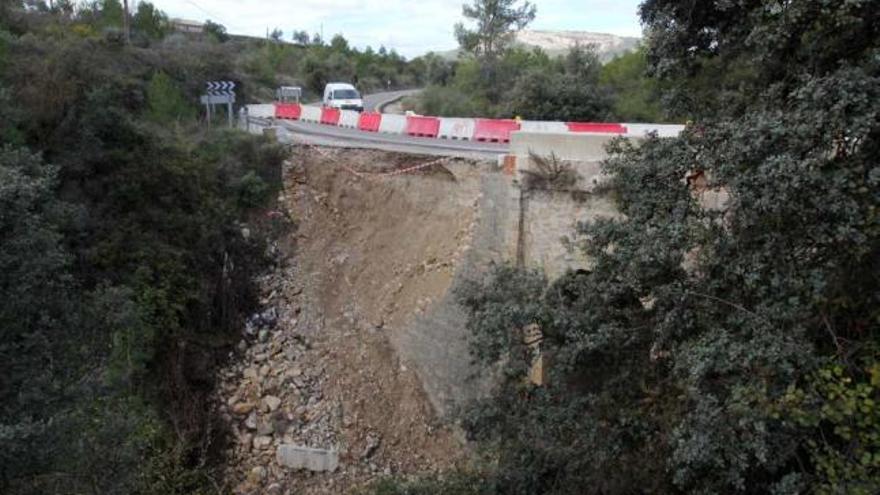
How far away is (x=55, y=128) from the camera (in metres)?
16.7

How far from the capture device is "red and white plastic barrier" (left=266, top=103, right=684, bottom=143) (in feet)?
65.3

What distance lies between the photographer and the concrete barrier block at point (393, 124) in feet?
80.2

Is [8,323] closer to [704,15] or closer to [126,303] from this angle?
[126,303]

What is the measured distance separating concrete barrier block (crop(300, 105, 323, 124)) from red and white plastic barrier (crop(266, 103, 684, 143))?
40 millimetres

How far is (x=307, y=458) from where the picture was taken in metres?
14.8

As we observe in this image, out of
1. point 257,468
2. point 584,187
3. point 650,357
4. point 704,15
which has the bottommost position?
point 257,468

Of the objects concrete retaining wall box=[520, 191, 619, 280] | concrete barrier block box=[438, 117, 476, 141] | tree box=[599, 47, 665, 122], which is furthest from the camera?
tree box=[599, 47, 665, 122]

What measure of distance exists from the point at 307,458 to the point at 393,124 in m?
13.0

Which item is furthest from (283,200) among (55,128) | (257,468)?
(257,468)

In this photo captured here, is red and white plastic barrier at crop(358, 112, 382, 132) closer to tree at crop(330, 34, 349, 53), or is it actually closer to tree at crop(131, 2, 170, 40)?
tree at crop(131, 2, 170, 40)

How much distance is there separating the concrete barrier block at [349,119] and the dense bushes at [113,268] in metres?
6.41

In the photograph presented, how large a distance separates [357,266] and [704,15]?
11574 millimetres

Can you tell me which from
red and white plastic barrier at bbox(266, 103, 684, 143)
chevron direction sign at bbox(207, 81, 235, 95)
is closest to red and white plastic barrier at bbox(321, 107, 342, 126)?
red and white plastic barrier at bbox(266, 103, 684, 143)

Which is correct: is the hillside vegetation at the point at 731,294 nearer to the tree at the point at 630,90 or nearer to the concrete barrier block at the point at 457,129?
the concrete barrier block at the point at 457,129
